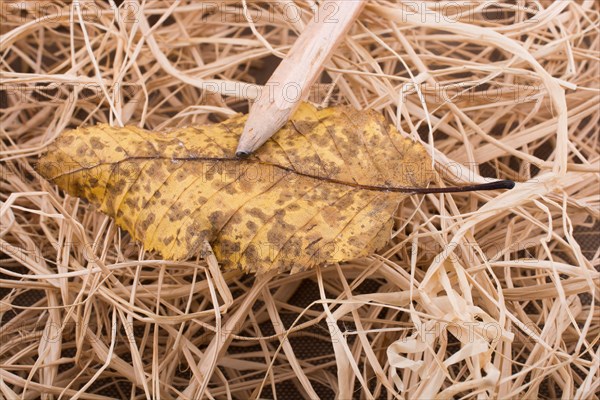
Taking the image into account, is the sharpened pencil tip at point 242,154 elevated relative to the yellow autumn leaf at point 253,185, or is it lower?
elevated

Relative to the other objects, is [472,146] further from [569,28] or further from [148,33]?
[148,33]

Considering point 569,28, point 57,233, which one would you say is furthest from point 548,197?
point 57,233

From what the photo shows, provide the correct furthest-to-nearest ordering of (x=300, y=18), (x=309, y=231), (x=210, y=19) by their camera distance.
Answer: (x=210, y=19), (x=300, y=18), (x=309, y=231)

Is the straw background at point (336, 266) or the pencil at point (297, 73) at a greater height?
the pencil at point (297, 73)
